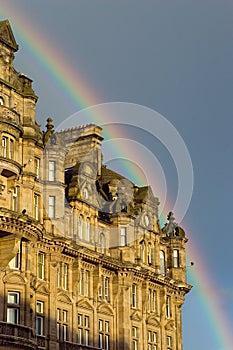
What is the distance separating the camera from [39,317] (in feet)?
216

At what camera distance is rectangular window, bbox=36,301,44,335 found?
65500 mm

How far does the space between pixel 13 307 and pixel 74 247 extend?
11.9 meters

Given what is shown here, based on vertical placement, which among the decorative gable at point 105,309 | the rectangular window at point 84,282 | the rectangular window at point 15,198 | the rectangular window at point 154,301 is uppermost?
the rectangular window at point 15,198

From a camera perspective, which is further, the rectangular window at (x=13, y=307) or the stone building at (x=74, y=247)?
the stone building at (x=74, y=247)

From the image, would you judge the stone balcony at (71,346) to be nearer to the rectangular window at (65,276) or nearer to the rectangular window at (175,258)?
the rectangular window at (65,276)

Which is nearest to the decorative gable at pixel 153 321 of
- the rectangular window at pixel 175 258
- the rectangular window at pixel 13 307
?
the rectangular window at pixel 175 258

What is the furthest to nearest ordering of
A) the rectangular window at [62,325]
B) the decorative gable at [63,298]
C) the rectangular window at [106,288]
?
the rectangular window at [106,288], the decorative gable at [63,298], the rectangular window at [62,325]

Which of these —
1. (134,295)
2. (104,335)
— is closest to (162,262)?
(134,295)

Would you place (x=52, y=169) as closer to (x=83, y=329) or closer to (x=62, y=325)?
(x=62, y=325)

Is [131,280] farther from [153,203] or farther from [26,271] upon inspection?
[26,271]

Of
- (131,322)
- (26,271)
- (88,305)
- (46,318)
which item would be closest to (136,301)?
(131,322)

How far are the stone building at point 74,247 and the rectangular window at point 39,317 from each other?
3.7 inches

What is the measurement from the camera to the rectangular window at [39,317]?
65500mm

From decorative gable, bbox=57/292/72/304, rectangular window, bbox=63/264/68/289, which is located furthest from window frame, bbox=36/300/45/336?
rectangular window, bbox=63/264/68/289
